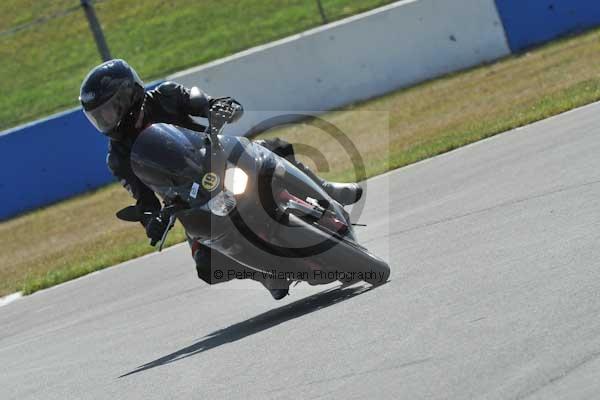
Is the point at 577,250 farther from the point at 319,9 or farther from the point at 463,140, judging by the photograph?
A: the point at 319,9

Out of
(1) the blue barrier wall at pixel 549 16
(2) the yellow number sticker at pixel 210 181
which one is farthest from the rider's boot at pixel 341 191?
(1) the blue barrier wall at pixel 549 16

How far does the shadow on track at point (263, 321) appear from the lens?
699 centimetres

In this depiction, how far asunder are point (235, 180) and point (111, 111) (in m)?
1.02

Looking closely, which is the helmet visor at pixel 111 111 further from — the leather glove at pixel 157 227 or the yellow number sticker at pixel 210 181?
the yellow number sticker at pixel 210 181

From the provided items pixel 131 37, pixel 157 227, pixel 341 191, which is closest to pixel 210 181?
pixel 157 227

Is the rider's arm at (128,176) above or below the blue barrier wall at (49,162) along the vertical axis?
above

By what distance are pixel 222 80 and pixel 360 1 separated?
10.4ft

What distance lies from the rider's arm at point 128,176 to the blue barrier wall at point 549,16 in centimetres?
1348

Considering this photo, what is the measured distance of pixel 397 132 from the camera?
1655 cm

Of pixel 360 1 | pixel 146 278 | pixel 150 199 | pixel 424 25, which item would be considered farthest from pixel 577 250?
pixel 360 1

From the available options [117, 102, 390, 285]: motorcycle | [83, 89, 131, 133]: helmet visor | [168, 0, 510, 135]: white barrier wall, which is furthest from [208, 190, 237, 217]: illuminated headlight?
[168, 0, 510, 135]: white barrier wall

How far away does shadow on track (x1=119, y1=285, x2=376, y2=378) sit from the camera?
22.9ft

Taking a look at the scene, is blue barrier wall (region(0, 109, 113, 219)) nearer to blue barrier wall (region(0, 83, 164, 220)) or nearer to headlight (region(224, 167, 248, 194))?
blue barrier wall (region(0, 83, 164, 220))

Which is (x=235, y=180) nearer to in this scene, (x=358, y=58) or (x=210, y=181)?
(x=210, y=181)
